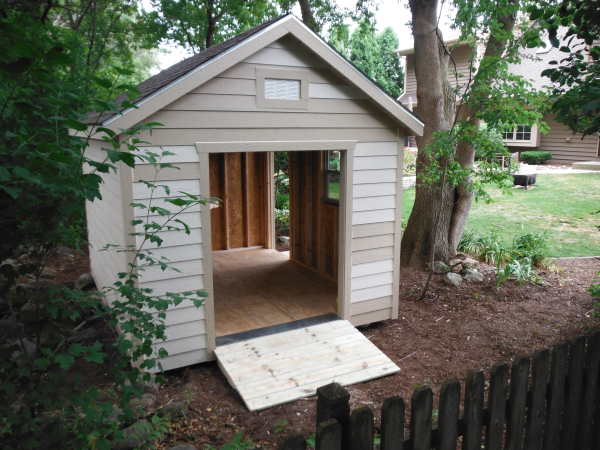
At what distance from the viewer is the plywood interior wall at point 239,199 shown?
32.6ft

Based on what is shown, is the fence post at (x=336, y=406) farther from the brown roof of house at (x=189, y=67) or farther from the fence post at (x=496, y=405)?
the brown roof of house at (x=189, y=67)

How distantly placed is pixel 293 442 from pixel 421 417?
0.70 metres


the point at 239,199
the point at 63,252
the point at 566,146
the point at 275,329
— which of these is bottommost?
the point at 63,252

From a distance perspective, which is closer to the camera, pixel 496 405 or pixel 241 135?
pixel 496 405

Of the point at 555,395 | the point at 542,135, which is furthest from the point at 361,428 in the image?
the point at 542,135

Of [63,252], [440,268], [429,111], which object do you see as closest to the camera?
[429,111]

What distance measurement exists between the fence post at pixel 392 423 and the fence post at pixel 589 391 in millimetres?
1477

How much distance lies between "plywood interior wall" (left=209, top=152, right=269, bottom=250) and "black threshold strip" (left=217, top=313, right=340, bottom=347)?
450 cm

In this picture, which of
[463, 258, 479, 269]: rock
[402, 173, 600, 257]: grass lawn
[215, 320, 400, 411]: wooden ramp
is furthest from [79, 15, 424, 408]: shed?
[402, 173, 600, 257]: grass lawn

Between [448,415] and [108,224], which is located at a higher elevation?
[108,224]

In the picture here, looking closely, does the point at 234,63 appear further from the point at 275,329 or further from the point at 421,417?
the point at 421,417

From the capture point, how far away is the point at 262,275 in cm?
807

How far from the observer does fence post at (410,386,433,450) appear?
217 cm

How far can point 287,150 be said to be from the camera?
516 cm
